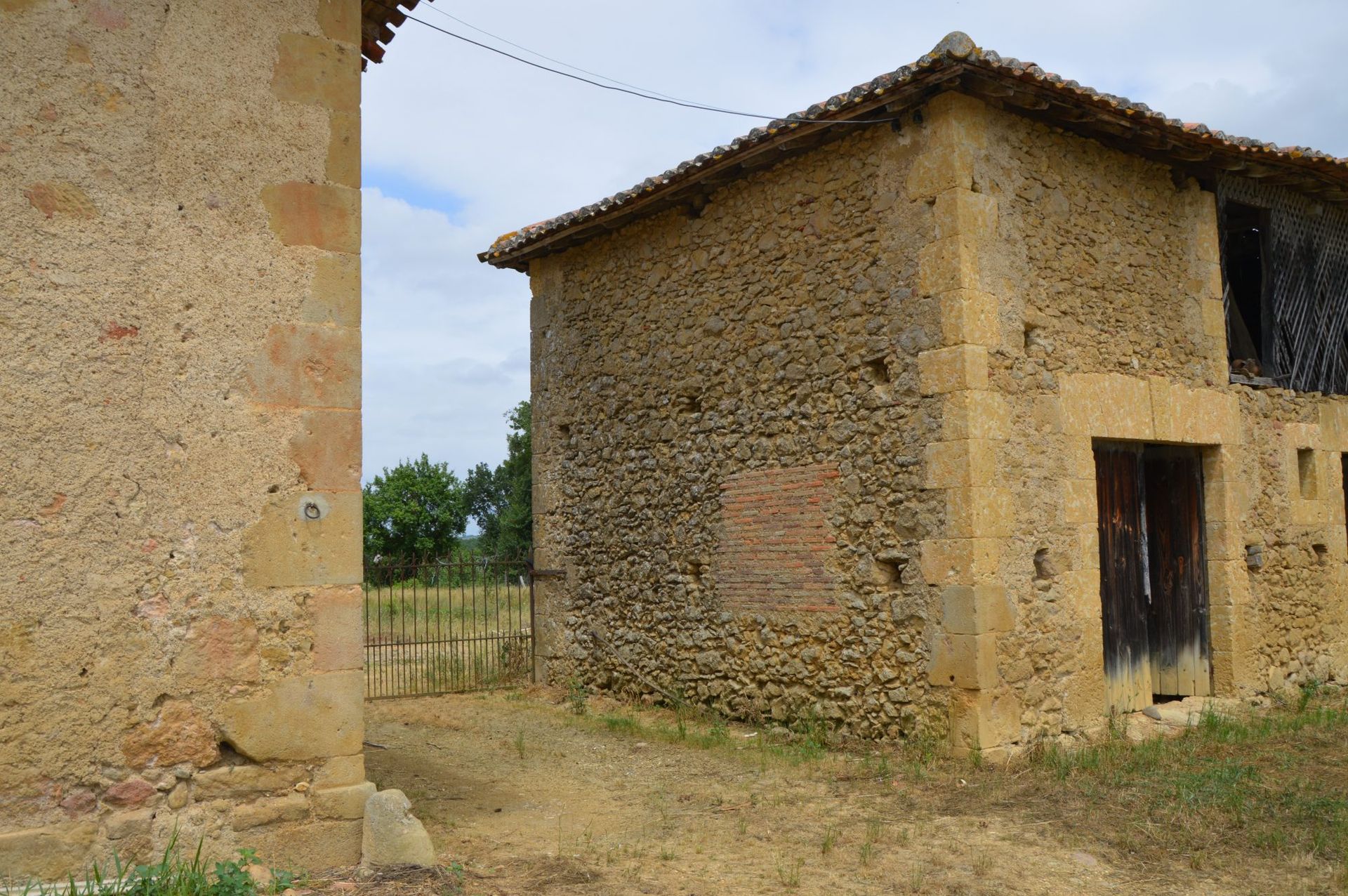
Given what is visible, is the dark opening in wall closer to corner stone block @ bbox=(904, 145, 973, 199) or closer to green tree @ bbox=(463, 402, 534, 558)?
corner stone block @ bbox=(904, 145, 973, 199)

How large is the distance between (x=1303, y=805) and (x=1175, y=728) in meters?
1.90

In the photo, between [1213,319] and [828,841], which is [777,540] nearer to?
[828,841]

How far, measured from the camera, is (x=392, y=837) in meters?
4.38

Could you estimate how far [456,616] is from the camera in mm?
18078

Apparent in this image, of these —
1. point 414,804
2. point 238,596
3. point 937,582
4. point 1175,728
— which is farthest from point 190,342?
point 1175,728

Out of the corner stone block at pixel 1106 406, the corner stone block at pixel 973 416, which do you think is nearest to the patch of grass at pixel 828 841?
the corner stone block at pixel 973 416

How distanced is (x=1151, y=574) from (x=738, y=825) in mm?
4429

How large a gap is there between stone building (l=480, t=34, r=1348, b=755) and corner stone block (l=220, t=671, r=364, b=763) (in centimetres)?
387

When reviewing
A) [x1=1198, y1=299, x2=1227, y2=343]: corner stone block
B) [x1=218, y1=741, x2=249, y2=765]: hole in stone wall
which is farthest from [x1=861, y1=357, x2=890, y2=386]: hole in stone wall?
[x1=218, y1=741, x2=249, y2=765]: hole in stone wall

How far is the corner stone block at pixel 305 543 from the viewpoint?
14.2 ft

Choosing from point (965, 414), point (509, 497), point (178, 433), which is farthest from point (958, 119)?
point (509, 497)

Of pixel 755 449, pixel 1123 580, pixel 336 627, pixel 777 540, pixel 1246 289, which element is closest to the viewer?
pixel 336 627

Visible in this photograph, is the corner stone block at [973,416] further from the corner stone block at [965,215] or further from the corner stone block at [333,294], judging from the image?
the corner stone block at [333,294]

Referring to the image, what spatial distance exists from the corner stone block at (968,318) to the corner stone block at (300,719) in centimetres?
424
